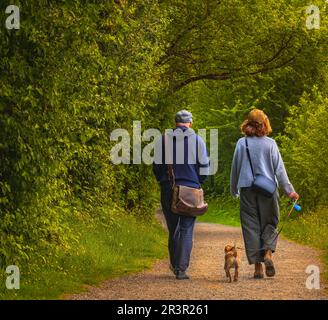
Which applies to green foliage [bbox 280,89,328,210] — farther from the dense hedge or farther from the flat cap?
the dense hedge

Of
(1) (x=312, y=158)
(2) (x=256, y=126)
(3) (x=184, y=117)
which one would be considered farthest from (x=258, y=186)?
(1) (x=312, y=158)

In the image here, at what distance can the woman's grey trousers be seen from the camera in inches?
479

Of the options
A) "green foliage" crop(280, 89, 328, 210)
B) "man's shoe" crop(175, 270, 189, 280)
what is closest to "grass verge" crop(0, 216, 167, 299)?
"man's shoe" crop(175, 270, 189, 280)

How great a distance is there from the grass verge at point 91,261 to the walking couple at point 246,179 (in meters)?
1.11

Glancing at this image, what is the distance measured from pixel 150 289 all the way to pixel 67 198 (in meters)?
2.88

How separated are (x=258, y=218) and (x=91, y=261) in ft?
7.89

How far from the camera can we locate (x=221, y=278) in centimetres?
1220

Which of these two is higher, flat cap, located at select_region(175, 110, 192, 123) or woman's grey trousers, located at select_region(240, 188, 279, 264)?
flat cap, located at select_region(175, 110, 192, 123)

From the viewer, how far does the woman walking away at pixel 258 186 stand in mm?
12094

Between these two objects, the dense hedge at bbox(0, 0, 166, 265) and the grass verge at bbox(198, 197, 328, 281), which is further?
the grass verge at bbox(198, 197, 328, 281)

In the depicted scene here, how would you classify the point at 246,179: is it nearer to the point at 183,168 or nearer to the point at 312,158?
the point at 183,168

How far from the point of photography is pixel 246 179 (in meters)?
12.1
